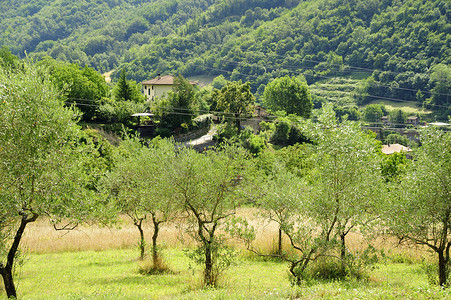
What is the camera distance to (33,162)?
44.6ft

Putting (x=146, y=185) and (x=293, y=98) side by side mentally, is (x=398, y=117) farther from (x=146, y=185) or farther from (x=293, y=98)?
(x=146, y=185)

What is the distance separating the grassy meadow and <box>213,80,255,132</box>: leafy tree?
3905cm

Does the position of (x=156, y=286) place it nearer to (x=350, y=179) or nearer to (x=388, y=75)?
(x=350, y=179)

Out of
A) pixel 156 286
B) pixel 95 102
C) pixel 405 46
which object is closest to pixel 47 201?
pixel 156 286

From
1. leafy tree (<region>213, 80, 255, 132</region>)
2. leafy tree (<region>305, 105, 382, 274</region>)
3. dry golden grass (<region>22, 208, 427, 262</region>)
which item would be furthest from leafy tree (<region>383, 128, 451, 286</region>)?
leafy tree (<region>213, 80, 255, 132</region>)

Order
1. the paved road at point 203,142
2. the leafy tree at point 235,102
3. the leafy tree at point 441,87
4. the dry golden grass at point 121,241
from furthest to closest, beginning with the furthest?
the leafy tree at point 441,87 < the leafy tree at point 235,102 < the paved road at point 203,142 < the dry golden grass at point 121,241

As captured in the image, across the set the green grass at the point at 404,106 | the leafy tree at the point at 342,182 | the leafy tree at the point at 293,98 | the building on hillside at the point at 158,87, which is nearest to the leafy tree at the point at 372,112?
the green grass at the point at 404,106

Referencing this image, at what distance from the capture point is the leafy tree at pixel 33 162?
44.0 ft

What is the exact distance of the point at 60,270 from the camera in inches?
880

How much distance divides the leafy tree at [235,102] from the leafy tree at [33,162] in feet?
180

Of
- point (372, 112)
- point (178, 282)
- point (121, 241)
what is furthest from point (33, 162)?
point (372, 112)

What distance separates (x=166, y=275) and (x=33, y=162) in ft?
33.6

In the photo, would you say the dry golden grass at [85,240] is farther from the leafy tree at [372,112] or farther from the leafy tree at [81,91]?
the leafy tree at [372,112]

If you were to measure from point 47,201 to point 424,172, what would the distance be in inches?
575
